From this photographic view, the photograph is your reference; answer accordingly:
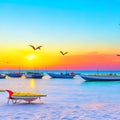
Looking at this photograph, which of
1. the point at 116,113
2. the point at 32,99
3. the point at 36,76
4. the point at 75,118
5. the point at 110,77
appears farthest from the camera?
the point at 36,76

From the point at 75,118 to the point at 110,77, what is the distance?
166 ft

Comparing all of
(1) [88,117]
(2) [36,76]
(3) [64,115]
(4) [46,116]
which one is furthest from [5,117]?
(2) [36,76]

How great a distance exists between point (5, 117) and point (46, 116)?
1.68 metres

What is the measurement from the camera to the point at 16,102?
16.2m

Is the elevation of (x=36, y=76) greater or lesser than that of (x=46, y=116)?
greater

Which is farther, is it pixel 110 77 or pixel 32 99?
pixel 110 77

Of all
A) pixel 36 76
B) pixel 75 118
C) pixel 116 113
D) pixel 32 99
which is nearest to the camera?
pixel 75 118

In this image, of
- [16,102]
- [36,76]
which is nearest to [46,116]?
[16,102]

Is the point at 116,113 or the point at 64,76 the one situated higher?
the point at 64,76

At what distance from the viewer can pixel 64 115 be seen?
12.3m

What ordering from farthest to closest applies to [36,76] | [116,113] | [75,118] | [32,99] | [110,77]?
[36,76]
[110,77]
[32,99]
[116,113]
[75,118]

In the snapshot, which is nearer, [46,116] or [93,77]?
[46,116]

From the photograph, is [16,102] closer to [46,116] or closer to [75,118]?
[46,116]

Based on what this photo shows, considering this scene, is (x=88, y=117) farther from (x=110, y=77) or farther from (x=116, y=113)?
(x=110, y=77)
